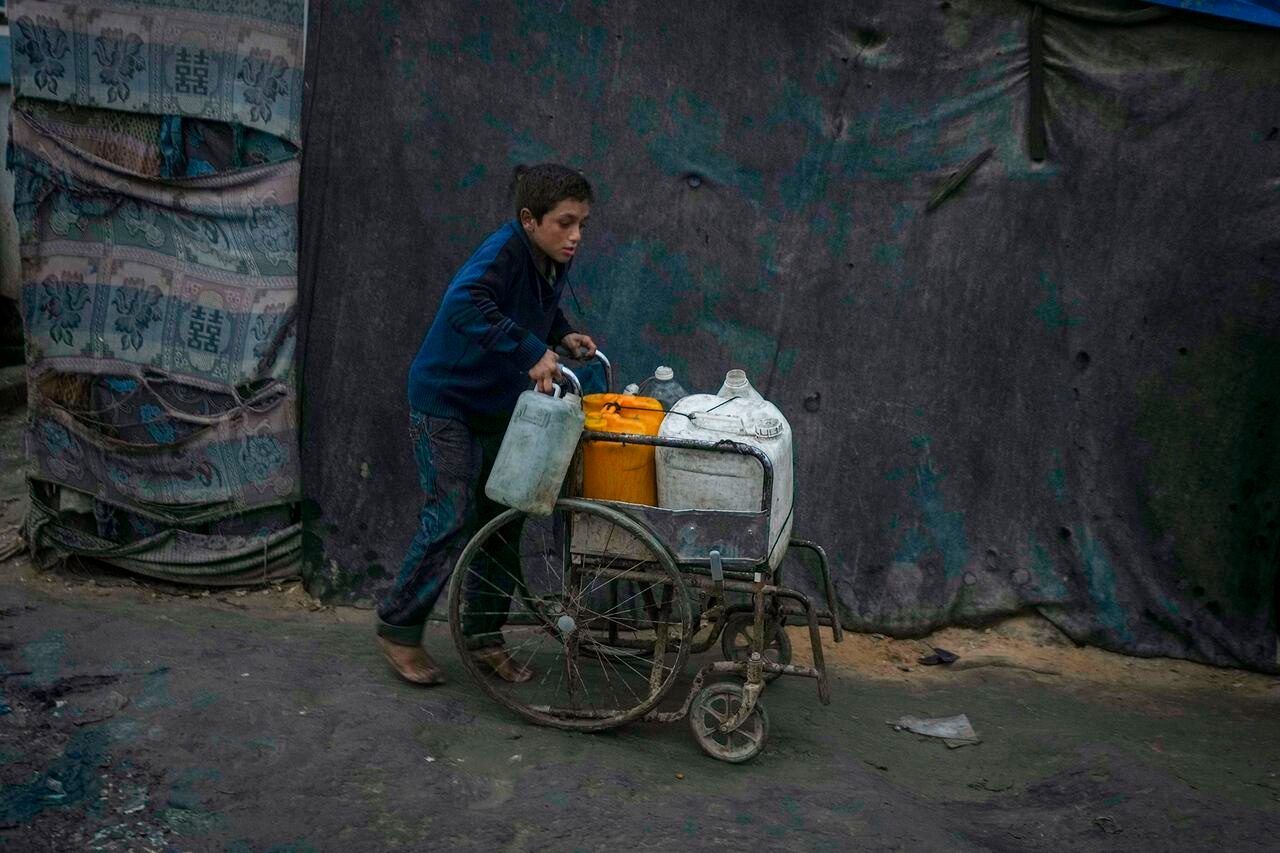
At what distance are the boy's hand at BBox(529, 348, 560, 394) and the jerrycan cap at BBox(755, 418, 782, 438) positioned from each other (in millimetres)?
653

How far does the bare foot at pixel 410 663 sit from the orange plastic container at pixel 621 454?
0.97 metres

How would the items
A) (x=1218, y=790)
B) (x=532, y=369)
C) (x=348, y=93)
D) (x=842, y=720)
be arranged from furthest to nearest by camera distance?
1. (x=348, y=93)
2. (x=842, y=720)
3. (x=1218, y=790)
4. (x=532, y=369)

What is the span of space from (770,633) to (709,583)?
40cm

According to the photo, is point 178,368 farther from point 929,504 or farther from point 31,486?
point 929,504

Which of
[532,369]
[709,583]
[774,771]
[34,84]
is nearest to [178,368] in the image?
[34,84]

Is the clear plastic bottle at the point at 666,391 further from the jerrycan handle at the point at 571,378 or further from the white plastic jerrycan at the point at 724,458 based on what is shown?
the jerrycan handle at the point at 571,378

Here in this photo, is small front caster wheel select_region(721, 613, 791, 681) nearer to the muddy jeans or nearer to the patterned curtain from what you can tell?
the muddy jeans

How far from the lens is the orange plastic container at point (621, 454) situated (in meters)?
3.80

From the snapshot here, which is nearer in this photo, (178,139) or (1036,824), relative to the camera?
(1036,824)

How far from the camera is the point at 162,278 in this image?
4.95m

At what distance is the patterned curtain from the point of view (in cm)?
474

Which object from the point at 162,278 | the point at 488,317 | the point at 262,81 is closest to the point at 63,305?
the point at 162,278

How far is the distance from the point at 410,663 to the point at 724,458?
1.44 meters

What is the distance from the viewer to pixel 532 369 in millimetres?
3711
